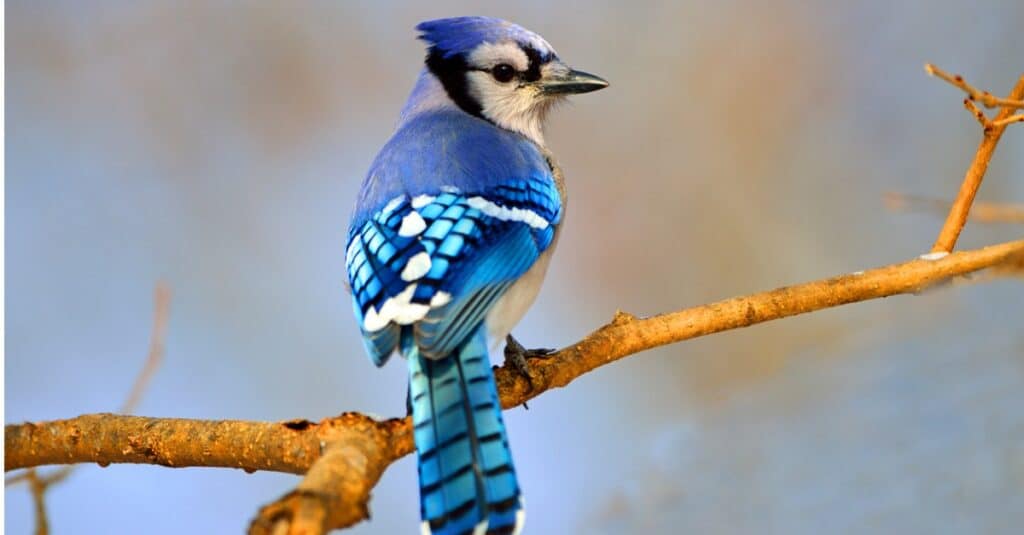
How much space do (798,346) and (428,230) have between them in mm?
1267

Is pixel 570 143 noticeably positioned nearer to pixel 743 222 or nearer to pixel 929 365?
pixel 743 222

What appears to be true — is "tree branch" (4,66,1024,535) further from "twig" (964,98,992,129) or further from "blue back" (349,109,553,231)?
"blue back" (349,109,553,231)

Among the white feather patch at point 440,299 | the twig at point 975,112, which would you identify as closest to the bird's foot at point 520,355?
the white feather patch at point 440,299

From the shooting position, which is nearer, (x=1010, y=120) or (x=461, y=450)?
(x=461, y=450)

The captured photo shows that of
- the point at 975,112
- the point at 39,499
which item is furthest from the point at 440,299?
the point at 975,112

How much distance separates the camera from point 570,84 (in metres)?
2.73

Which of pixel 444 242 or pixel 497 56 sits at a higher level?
pixel 497 56

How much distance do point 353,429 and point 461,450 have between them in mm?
165

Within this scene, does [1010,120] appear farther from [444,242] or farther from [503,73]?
[503,73]

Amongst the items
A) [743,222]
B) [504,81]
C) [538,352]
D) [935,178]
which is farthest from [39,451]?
[935,178]

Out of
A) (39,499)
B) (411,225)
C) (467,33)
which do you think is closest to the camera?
(39,499)

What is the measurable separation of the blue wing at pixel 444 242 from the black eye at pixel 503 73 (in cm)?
27

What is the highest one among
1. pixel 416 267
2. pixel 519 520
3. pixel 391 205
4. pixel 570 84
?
pixel 570 84

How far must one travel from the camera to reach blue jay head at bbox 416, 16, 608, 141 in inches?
106
